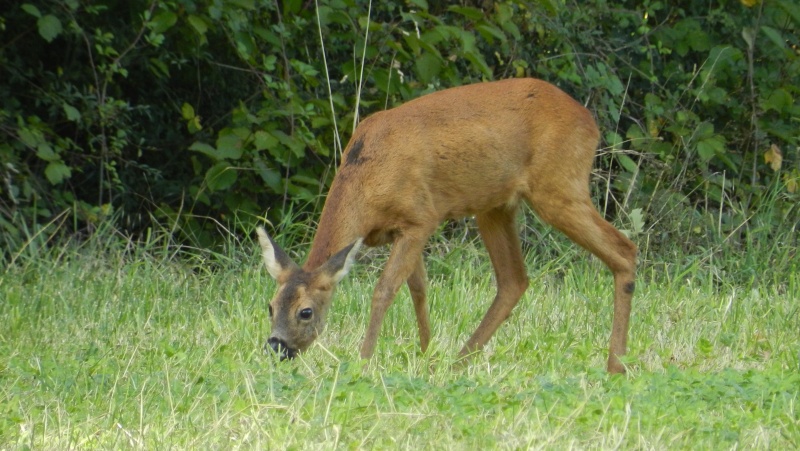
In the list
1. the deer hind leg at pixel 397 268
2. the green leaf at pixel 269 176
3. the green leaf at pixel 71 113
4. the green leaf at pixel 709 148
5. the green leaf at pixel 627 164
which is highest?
the green leaf at pixel 71 113

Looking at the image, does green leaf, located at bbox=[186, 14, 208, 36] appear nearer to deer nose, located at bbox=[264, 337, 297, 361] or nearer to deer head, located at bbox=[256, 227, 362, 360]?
deer head, located at bbox=[256, 227, 362, 360]

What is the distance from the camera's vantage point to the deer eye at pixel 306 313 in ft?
18.1

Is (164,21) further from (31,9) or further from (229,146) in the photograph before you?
(229,146)

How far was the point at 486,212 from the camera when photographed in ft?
20.9

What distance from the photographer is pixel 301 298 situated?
5.55 metres

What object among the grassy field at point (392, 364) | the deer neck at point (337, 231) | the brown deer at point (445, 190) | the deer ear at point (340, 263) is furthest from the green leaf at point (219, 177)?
the deer ear at point (340, 263)

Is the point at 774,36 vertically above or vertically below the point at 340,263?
below

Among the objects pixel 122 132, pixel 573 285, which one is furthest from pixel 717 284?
pixel 122 132

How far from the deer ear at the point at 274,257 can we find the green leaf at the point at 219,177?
219 cm

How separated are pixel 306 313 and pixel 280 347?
23 centimetres

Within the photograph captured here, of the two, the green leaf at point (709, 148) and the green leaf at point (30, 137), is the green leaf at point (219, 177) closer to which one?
the green leaf at point (30, 137)

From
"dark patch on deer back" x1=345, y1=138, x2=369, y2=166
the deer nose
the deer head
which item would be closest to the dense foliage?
"dark patch on deer back" x1=345, y1=138, x2=369, y2=166

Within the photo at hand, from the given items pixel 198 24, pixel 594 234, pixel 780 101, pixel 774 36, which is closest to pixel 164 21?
pixel 198 24

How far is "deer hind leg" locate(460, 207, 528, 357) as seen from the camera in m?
6.19
